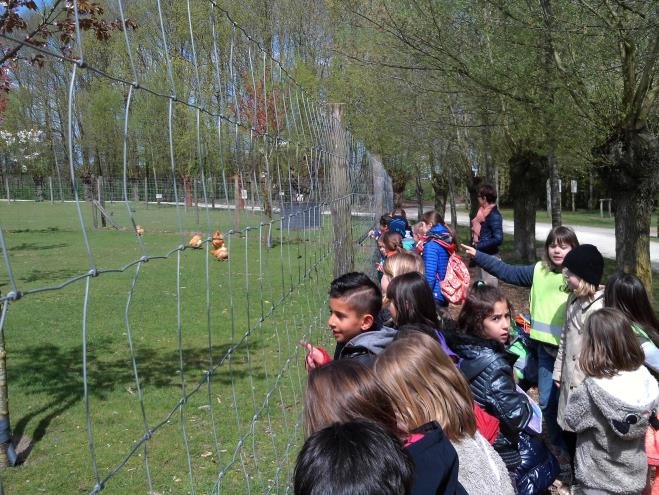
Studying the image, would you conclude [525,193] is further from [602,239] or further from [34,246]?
[34,246]

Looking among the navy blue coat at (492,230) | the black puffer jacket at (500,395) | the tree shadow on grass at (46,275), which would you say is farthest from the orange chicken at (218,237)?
the tree shadow on grass at (46,275)

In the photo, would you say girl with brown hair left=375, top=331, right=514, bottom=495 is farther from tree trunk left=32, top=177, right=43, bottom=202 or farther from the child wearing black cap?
the child wearing black cap

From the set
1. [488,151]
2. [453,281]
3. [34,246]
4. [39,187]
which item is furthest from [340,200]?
[34,246]

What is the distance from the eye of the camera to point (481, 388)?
284 cm

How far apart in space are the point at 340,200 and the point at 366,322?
2.10 m

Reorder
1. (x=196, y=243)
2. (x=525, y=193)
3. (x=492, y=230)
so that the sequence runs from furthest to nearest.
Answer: (x=525, y=193) < (x=492, y=230) < (x=196, y=243)

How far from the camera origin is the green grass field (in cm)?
302

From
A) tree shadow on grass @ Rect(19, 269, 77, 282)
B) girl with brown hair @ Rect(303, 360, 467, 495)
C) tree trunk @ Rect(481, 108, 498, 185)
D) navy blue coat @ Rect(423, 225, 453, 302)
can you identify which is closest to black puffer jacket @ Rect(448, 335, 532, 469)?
girl with brown hair @ Rect(303, 360, 467, 495)

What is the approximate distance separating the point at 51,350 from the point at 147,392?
2070 mm

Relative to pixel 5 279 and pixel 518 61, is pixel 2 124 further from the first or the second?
pixel 5 279

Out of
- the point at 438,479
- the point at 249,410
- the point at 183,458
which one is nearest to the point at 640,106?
the point at 249,410

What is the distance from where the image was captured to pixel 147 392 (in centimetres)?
561

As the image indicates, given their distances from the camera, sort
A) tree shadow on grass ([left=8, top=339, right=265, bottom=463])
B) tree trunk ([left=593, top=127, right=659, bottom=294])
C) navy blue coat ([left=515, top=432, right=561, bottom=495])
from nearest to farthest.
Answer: navy blue coat ([left=515, top=432, right=561, bottom=495]), tree shadow on grass ([left=8, top=339, right=265, bottom=463]), tree trunk ([left=593, top=127, right=659, bottom=294])

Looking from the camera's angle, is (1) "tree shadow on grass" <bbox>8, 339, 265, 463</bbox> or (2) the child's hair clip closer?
(2) the child's hair clip
